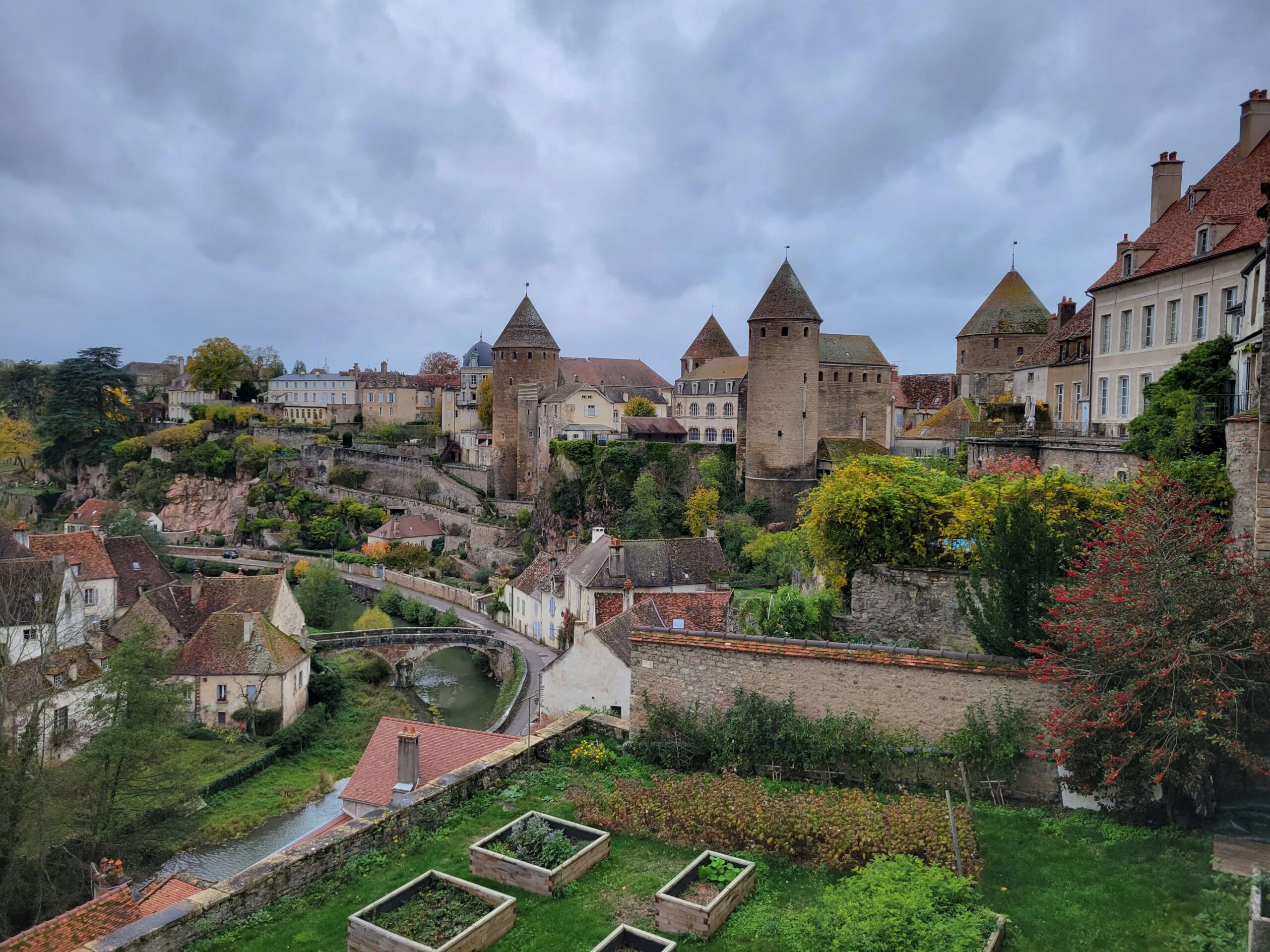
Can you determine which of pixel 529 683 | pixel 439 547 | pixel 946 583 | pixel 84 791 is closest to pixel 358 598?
pixel 439 547

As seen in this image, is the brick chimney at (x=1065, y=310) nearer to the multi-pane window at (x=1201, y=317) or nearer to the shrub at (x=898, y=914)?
the multi-pane window at (x=1201, y=317)

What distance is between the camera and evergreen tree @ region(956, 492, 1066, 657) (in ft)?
35.2

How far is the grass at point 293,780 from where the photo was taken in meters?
21.2

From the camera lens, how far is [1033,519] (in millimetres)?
11234

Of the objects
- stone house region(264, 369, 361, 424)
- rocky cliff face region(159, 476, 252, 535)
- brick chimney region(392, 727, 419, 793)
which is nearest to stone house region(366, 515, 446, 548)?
rocky cliff face region(159, 476, 252, 535)

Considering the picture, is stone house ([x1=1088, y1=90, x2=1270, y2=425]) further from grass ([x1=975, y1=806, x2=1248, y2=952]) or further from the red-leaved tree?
grass ([x1=975, y1=806, x2=1248, y2=952])

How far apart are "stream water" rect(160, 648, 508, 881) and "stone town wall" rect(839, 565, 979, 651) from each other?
1089cm

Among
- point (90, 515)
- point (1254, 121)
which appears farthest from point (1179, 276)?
point (90, 515)

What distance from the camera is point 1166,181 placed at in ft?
76.0

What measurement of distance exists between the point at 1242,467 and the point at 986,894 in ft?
28.2

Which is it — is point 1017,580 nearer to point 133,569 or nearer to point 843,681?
point 843,681

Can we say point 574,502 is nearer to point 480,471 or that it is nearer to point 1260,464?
point 480,471

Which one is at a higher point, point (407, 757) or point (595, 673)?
point (595, 673)

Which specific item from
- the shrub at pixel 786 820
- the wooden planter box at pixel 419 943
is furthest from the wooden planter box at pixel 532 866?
the shrub at pixel 786 820
